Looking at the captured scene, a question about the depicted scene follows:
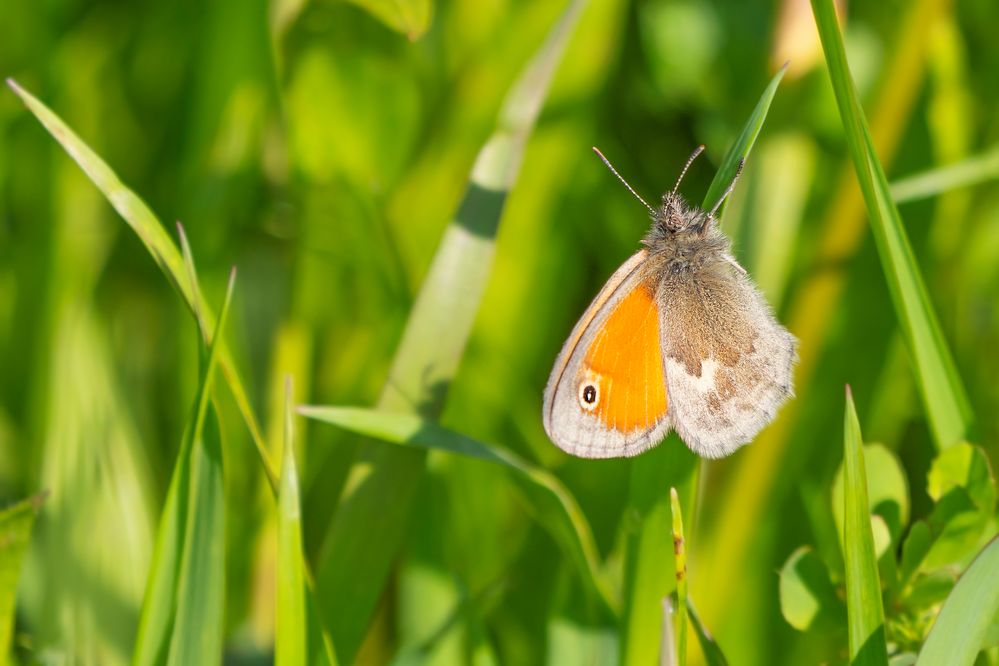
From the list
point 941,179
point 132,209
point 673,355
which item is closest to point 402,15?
point 132,209

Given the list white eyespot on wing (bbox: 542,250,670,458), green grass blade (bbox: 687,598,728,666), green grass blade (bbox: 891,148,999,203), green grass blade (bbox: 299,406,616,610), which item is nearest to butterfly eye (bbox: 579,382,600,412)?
white eyespot on wing (bbox: 542,250,670,458)

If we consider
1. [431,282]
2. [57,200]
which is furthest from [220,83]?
[431,282]

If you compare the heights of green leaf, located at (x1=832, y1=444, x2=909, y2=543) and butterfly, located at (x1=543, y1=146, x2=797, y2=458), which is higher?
butterfly, located at (x1=543, y1=146, x2=797, y2=458)

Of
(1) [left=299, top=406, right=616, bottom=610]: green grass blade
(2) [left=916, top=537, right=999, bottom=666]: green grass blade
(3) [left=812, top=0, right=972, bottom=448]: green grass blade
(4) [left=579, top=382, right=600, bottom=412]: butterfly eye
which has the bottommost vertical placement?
(2) [left=916, top=537, right=999, bottom=666]: green grass blade

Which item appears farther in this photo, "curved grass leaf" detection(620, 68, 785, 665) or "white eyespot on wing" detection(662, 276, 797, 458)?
"white eyespot on wing" detection(662, 276, 797, 458)

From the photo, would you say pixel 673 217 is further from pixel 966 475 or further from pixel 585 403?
pixel 966 475

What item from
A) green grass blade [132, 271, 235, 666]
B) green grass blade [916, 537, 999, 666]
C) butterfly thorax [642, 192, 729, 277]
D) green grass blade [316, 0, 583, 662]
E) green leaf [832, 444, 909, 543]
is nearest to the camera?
green grass blade [916, 537, 999, 666]

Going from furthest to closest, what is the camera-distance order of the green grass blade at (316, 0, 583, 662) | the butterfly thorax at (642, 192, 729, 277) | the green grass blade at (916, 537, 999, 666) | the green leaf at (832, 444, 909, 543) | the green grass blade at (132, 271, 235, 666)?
1. the butterfly thorax at (642, 192, 729, 277)
2. the green grass blade at (316, 0, 583, 662)
3. the green leaf at (832, 444, 909, 543)
4. the green grass blade at (132, 271, 235, 666)
5. the green grass blade at (916, 537, 999, 666)

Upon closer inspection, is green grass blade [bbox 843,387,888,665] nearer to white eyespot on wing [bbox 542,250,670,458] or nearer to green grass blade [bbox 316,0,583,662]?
white eyespot on wing [bbox 542,250,670,458]
